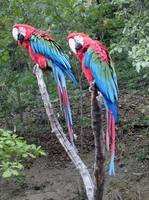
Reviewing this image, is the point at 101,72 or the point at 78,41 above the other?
the point at 78,41

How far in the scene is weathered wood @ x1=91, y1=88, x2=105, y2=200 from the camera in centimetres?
275

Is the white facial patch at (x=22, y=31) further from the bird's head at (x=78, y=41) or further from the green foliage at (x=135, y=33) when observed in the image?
the green foliage at (x=135, y=33)

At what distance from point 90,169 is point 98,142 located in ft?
9.30

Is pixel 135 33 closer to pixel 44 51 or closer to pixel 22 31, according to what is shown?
pixel 44 51

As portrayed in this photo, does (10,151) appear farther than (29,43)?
No

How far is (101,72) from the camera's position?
2883 millimetres

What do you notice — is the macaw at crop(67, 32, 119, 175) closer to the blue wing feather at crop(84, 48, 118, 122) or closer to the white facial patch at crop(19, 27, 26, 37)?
the blue wing feather at crop(84, 48, 118, 122)

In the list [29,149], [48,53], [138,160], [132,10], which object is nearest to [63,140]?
[29,149]

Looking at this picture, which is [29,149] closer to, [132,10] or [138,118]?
[132,10]

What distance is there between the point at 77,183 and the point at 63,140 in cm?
241

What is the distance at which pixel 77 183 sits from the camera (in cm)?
547

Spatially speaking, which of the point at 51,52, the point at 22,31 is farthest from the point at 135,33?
the point at 22,31

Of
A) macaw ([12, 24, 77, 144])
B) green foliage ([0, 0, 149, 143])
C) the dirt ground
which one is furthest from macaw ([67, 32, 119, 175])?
the dirt ground

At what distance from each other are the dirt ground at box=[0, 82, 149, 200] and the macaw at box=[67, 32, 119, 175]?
2545 mm
